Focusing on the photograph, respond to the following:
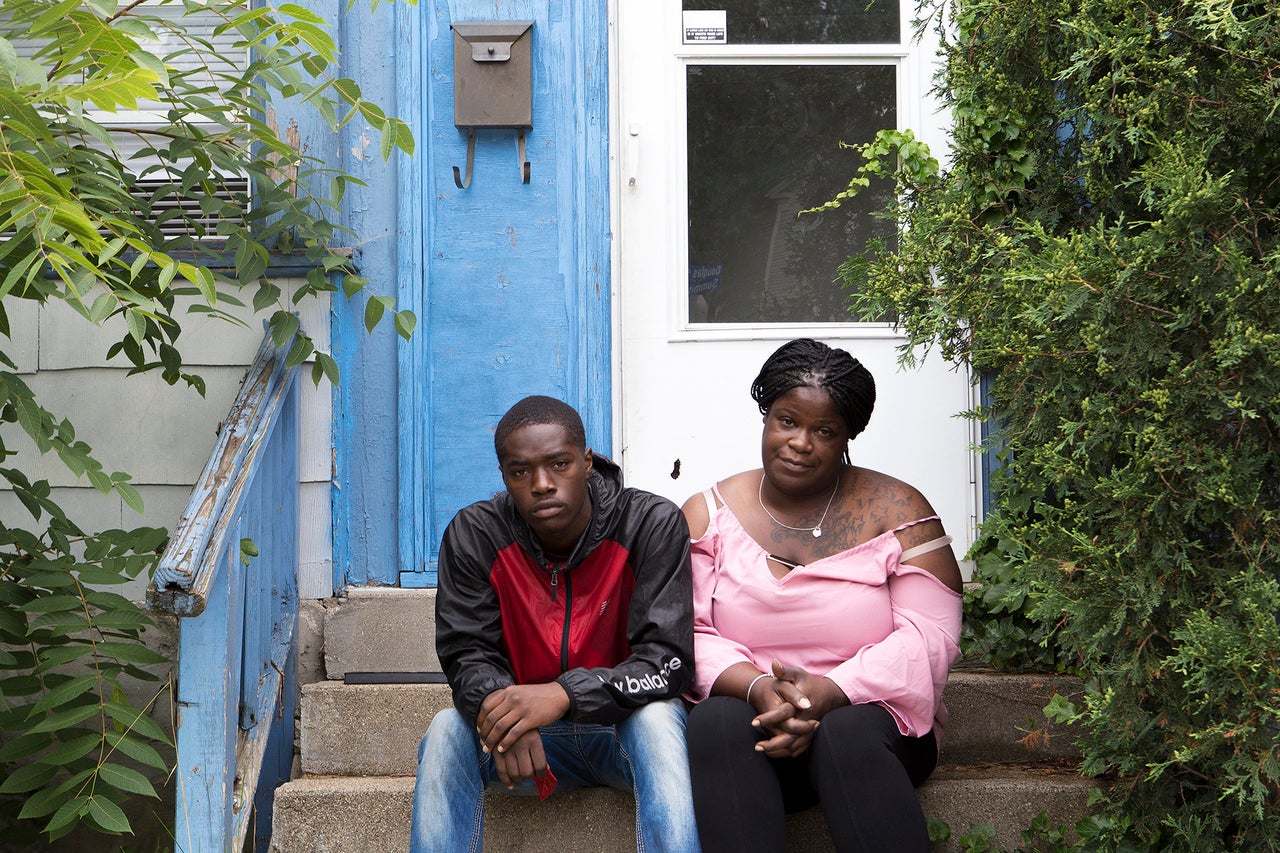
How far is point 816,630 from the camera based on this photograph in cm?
242

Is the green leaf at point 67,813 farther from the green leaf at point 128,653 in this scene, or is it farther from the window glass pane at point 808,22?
the window glass pane at point 808,22

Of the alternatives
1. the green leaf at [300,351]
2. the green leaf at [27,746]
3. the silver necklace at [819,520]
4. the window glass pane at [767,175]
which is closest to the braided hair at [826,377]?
the silver necklace at [819,520]

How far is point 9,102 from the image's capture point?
6.24 ft

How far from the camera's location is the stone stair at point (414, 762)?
250 centimetres

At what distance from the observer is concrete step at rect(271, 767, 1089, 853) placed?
2.50 metres

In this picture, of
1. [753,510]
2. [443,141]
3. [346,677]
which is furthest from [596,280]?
[346,677]

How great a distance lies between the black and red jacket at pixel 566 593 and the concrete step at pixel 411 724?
1.81ft

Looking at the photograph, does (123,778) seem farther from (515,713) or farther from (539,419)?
(539,419)

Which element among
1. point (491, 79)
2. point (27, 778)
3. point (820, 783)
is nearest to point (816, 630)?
point (820, 783)

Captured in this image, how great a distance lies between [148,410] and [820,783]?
7.28 ft

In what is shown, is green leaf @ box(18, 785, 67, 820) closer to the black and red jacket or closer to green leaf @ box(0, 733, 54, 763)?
green leaf @ box(0, 733, 54, 763)

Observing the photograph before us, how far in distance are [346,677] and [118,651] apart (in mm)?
723

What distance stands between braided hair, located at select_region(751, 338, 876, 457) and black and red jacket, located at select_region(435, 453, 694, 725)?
377mm

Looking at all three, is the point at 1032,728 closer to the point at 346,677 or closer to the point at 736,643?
the point at 736,643
